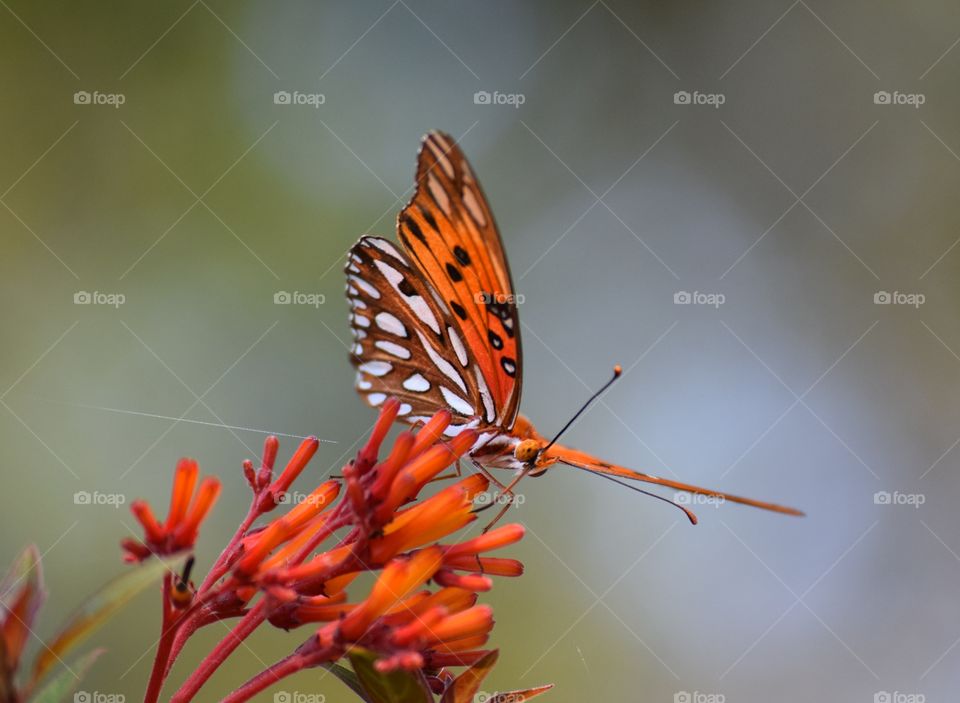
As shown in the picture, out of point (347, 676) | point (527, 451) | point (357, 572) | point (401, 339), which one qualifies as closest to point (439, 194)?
point (401, 339)

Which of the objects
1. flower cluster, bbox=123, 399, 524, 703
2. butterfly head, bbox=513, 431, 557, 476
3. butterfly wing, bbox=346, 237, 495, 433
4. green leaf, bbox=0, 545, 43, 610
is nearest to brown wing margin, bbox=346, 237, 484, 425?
butterfly wing, bbox=346, 237, 495, 433

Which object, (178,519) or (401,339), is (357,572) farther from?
(401,339)

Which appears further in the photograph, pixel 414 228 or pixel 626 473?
pixel 414 228

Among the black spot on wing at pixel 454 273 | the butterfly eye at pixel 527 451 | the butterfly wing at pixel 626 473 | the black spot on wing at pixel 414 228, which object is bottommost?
the butterfly wing at pixel 626 473

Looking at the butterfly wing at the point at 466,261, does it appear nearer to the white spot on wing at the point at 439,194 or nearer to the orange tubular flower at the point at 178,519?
the white spot on wing at the point at 439,194

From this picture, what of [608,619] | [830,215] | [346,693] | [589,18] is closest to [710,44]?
[589,18]

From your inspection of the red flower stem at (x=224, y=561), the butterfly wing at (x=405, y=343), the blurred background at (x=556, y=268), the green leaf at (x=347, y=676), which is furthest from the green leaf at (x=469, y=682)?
the blurred background at (x=556, y=268)

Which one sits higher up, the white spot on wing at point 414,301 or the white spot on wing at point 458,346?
the white spot on wing at point 414,301

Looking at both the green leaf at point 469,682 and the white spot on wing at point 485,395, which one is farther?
the white spot on wing at point 485,395

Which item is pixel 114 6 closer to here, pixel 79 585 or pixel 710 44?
pixel 79 585
